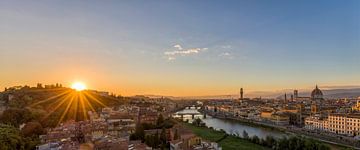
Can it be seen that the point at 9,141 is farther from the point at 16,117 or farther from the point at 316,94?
the point at 316,94

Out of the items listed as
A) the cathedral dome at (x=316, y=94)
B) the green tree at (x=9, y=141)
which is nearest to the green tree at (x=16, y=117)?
the green tree at (x=9, y=141)

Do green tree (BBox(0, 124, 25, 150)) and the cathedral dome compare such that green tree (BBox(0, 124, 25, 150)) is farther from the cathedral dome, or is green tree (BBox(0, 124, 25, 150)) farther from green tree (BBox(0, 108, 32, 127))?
the cathedral dome

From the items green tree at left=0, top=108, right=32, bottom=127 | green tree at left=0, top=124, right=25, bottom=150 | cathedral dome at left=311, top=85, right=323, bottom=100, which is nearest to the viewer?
green tree at left=0, top=124, right=25, bottom=150

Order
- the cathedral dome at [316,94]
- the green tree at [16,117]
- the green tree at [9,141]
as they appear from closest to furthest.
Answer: the green tree at [9,141] → the green tree at [16,117] → the cathedral dome at [316,94]

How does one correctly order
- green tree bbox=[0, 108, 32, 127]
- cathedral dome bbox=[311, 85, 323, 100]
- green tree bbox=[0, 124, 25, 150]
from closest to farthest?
green tree bbox=[0, 124, 25, 150] < green tree bbox=[0, 108, 32, 127] < cathedral dome bbox=[311, 85, 323, 100]

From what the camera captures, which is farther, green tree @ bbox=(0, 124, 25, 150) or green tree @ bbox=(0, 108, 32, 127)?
green tree @ bbox=(0, 108, 32, 127)

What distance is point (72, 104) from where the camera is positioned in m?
12.0

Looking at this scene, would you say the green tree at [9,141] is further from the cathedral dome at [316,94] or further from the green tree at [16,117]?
the cathedral dome at [316,94]

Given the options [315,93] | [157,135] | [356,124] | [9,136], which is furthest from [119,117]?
[315,93]

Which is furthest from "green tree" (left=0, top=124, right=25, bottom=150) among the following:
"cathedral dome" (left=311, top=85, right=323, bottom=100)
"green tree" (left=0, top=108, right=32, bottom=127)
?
"cathedral dome" (left=311, top=85, right=323, bottom=100)

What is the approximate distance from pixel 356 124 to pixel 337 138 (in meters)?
1.26

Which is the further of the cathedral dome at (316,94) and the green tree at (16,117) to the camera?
the cathedral dome at (316,94)

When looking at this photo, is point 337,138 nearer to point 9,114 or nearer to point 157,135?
point 157,135

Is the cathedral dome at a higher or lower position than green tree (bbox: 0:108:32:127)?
higher
